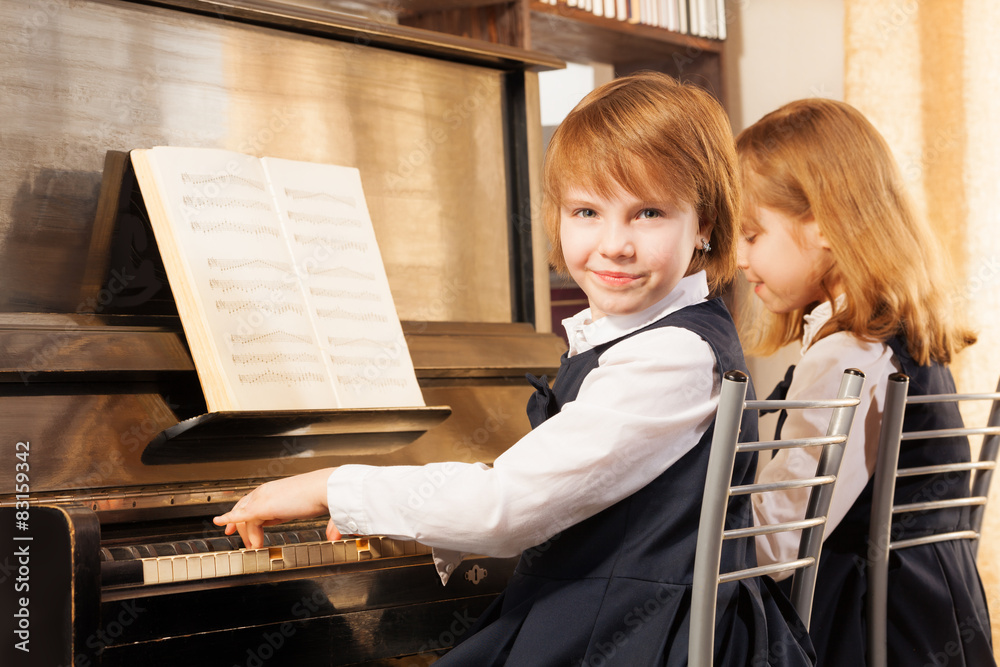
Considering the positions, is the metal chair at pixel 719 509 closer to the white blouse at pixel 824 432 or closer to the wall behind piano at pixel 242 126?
the white blouse at pixel 824 432

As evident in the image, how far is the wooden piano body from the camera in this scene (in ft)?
4.08

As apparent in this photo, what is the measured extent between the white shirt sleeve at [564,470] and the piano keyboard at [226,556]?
9.9 inches

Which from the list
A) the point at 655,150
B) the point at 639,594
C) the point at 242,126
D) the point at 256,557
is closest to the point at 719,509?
the point at 639,594

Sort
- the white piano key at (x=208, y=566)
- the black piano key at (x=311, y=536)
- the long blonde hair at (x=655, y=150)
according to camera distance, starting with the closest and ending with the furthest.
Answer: the long blonde hair at (x=655, y=150) < the white piano key at (x=208, y=566) < the black piano key at (x=311, y=536)

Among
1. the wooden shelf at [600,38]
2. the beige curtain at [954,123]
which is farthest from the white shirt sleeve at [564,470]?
the beige curtain at [954,123]

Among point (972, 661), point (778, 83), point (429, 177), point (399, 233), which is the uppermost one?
point (778, 83)

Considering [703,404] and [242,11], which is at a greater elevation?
[242,11]

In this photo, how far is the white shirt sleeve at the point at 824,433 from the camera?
1.45 meters

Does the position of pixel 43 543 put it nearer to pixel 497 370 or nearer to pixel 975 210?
pixel 497 370

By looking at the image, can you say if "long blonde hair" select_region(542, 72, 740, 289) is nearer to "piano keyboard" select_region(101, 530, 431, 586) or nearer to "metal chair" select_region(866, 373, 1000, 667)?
"metal chair" select_region(866, 373, 1000, 667)

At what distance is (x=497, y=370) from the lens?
1.98 meters

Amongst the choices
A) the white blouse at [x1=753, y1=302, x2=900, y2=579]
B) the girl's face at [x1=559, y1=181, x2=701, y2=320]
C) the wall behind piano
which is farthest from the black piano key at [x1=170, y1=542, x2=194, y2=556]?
→ the white blouse at [x1=753, y1=302, x2=900, y2=579]

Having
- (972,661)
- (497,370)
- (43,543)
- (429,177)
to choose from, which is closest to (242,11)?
(429,177)

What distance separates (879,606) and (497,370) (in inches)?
33.3
